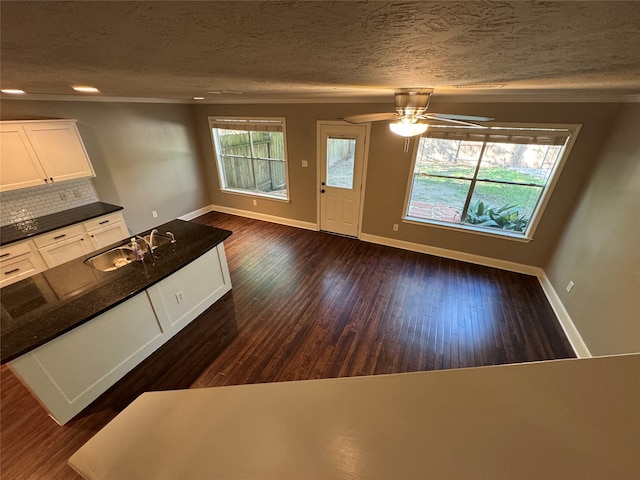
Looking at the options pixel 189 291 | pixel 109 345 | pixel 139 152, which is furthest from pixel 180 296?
pixel 139 152

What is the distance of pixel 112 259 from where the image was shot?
2551 millimetres

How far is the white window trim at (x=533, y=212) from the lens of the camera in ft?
9.30

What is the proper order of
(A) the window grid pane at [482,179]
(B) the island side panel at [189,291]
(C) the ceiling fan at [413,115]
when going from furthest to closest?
(A) the window grid pane at [482,179]
(B) the island side panel at [189,291]
(C) the ceiling fan at [413,115]

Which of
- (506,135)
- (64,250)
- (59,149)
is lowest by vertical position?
(64,250)

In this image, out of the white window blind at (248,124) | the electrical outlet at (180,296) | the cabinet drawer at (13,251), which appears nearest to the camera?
the electrical outlet at (180,296)

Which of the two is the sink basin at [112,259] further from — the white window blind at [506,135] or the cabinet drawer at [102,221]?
the white window blind at [506,135]

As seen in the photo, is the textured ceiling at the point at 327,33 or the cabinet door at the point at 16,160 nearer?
the textured ceiling at the point at 327,33

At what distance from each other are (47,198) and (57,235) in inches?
25.3

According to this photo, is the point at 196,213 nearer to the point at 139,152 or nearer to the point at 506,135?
the point at 139,152

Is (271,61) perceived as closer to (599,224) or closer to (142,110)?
(599,224)

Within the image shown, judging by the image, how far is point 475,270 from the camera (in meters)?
3.69

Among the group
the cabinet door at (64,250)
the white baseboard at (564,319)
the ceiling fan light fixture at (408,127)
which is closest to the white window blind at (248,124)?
the ceiling fan light fixture at (408,127)

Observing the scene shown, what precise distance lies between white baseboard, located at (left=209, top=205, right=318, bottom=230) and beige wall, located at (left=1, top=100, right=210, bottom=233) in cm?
49

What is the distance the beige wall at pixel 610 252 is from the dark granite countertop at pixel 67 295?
358 centimetres
